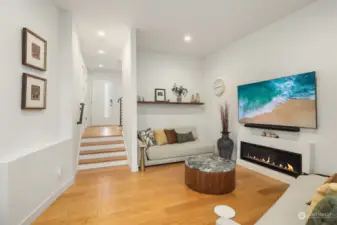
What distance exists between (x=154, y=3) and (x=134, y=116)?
209cm

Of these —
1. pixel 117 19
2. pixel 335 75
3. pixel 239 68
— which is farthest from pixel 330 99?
pixel 117 19

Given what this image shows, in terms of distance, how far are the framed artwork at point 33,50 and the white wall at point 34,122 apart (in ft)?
0.18

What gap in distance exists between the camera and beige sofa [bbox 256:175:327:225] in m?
1.38

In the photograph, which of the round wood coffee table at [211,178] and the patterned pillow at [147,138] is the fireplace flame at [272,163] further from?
the patterned pillow at [147,138]

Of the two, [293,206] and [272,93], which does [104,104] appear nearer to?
[272,93]

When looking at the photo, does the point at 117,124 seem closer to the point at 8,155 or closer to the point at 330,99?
the point at 8,155

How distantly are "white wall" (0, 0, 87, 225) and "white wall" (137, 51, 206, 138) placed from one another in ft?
6.82

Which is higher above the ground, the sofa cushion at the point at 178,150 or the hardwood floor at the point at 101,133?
the hardwood floor at the point at 101,133

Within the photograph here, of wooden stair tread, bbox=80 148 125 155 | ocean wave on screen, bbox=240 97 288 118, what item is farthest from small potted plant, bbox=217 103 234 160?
wooden stair tread, bbox=80 148 125 155

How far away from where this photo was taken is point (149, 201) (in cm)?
244

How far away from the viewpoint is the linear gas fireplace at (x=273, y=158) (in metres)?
2.94

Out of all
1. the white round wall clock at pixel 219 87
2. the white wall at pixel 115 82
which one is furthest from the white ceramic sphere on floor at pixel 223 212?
the white wall at pixel 115 82

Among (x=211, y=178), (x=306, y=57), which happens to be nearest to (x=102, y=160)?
(x=211, y=178)

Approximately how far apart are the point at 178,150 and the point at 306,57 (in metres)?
2.98
